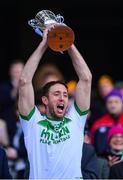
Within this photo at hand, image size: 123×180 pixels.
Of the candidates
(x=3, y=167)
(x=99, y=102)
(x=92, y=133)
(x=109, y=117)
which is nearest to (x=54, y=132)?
(x=3, y=167)

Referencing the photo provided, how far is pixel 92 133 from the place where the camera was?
1049 cm

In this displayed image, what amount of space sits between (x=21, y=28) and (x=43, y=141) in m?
7.06

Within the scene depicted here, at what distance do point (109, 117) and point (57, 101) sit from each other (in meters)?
2.73

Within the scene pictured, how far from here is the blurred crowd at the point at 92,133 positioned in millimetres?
9094

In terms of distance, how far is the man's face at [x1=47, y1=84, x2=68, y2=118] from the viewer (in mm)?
8016

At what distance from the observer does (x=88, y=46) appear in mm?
15445

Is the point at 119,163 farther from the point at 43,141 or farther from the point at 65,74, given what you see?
the point at 65,74

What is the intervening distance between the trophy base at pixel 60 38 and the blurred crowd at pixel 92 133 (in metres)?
1.61

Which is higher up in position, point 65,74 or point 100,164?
point 65,74

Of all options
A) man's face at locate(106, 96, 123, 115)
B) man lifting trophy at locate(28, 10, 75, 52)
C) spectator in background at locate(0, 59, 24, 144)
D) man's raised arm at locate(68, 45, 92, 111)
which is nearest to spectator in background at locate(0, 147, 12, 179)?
man's raised arm at locate(68, 45, 92, 111)

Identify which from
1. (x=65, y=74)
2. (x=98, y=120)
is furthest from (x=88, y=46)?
(x=98, y=120)

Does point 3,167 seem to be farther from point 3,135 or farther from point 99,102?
point 99,102

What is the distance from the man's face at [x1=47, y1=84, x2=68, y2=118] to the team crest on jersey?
89 millimetres

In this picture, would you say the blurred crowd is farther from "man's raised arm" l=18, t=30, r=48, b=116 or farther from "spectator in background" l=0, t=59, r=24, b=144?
Result: "man's raised arm" l=18, t=30, r=48, b=116
